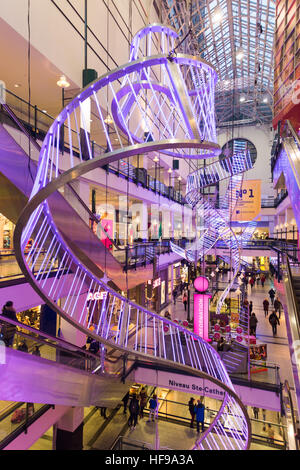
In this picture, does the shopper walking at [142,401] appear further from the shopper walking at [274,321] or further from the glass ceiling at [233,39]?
the glass ceiling at [233,39]

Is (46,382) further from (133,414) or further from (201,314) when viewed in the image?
(133,414)

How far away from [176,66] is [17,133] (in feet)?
12.5

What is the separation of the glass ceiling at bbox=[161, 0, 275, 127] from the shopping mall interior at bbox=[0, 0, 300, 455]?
0.75m

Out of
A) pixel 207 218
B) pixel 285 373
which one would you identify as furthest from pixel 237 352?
pixel 207 218

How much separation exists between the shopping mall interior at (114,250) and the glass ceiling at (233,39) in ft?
2.47

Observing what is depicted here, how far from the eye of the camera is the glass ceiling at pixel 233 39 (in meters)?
16.2

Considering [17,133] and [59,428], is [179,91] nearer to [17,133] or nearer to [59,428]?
[17,133]

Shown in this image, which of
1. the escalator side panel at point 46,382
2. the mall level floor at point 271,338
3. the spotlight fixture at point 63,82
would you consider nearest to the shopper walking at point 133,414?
the escalator side panel at point 46,382

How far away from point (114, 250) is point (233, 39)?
21554mm

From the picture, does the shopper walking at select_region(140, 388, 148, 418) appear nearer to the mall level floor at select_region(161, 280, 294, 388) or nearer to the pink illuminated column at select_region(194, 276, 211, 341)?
the pink illuminated column at select_region(194, 276, 211, 341)

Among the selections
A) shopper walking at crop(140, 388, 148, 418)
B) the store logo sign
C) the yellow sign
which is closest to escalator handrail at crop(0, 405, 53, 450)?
the store logo sign

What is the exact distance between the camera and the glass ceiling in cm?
1622

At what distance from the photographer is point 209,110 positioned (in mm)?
2670

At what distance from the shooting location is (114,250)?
859cm
